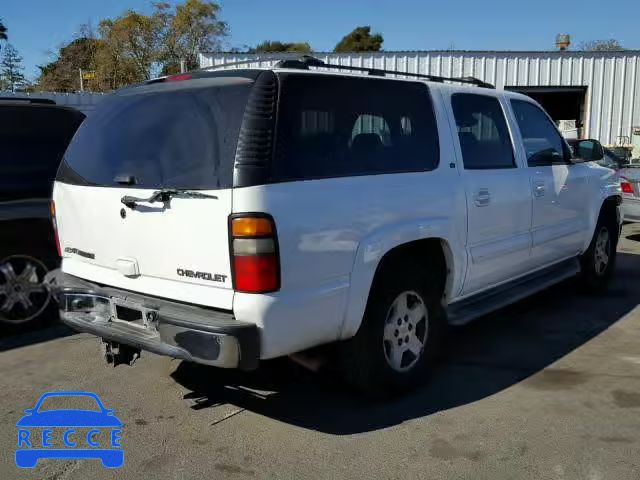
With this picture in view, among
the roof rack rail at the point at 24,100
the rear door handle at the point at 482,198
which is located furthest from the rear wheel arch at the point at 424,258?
the roof rack rail at the point at 24,100

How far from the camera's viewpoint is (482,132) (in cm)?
466

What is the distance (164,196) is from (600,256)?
507 cm

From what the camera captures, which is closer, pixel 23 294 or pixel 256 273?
pixel 256 273

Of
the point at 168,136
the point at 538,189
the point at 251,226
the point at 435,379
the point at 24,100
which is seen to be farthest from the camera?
the point at 24,100

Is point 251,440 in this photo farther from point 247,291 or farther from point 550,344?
point 550,344

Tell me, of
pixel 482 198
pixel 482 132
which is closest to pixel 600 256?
pixel 482 132

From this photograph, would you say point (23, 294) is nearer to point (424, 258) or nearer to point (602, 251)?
point (424, 258)

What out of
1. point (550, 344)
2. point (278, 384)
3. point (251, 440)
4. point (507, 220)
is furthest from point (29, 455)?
point (550, 344)

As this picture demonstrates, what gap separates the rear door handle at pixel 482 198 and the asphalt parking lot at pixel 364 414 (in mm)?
1207

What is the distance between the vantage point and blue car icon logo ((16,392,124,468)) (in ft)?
10.9

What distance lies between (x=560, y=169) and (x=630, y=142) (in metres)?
16.8

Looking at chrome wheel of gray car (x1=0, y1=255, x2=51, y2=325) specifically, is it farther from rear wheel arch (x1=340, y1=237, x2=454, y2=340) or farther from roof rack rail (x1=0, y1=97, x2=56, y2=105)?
rear wheel arch (x1=340, y1=237, x2=454, y2=340)

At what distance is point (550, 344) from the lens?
16.5 ft

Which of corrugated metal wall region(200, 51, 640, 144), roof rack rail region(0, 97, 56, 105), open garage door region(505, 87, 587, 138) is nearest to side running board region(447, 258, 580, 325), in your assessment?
roof rack rail region(0, 97, 56, 105)
